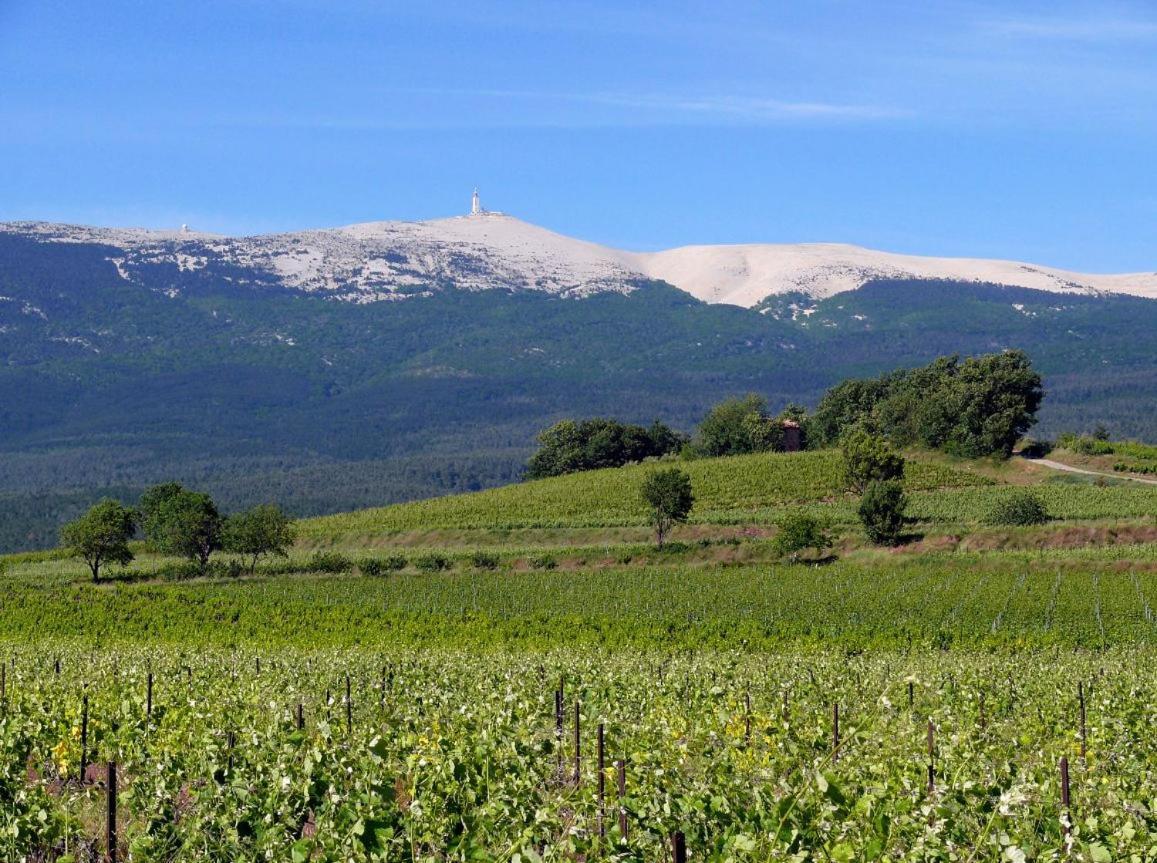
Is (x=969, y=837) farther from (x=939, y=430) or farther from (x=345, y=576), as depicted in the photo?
(x=939, y=430)

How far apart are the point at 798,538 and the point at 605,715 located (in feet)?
174

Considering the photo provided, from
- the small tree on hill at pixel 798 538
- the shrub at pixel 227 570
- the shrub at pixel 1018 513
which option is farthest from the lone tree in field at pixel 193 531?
the shrub at pixel 1018 513

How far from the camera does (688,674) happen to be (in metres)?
25.6

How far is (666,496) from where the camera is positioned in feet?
256

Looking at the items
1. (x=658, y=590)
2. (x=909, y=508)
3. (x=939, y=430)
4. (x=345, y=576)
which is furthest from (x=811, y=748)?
(x=939, y=430)

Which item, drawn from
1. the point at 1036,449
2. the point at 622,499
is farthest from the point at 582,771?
the point at 1036,449

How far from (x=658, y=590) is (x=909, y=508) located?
30253 millimetres

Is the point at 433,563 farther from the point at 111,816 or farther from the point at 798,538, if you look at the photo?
the point at 111,816

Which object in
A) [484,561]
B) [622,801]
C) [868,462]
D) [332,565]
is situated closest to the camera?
[622,801]

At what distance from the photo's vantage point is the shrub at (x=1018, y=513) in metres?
76.7

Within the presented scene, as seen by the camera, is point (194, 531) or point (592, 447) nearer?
point (194, 531)

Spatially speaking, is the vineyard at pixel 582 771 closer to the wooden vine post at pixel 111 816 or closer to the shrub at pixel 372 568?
the wooden vine post at pixel 111 816

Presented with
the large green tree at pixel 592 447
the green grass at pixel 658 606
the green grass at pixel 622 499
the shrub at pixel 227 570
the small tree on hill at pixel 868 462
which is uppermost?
the large green tree at pixel 592 447

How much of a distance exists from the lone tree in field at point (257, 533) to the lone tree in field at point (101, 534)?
5.25 meters
